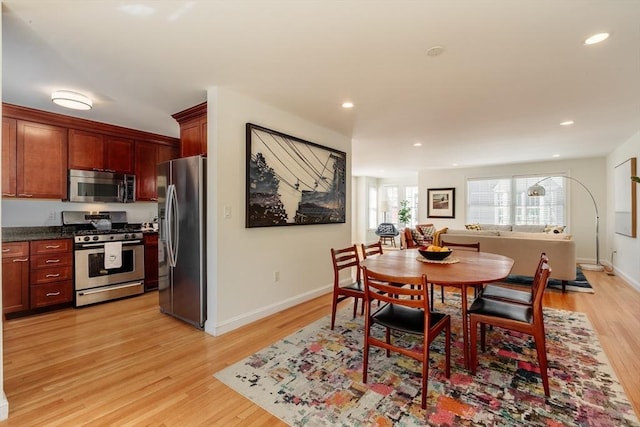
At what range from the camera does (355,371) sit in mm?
2332

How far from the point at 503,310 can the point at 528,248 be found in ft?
9.89

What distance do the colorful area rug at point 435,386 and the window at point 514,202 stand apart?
541 cm

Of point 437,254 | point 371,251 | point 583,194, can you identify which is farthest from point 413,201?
point 437,254

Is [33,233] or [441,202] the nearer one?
[33,233]

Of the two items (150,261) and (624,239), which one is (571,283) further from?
(150,261)

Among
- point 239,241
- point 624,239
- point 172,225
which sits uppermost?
point 172,225

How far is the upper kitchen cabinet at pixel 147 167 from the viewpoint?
472 centimetres

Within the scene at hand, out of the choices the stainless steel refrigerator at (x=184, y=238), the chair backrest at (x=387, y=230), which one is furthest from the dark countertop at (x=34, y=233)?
the chair backrest at (x=387, y=230)

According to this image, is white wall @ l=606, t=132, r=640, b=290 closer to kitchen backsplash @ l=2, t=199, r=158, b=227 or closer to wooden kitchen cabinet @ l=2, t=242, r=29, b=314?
kitchen backsplash @ l=2, t=199, r=158, b=227

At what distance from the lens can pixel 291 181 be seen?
12.5ft

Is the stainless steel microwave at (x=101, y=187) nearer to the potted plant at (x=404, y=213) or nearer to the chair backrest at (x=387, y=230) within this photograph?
the chair backrest at (x=387, y=230)

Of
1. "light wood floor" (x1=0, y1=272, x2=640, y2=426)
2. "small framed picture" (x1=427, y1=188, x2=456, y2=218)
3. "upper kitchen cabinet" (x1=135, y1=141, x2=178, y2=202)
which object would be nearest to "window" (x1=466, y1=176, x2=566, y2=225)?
"small framed picture" (x1=427, y1=188, x2=456, y2=218)

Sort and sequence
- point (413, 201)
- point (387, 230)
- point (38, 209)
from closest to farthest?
point (38, 209) → point (387, 230) → point (413, 201)

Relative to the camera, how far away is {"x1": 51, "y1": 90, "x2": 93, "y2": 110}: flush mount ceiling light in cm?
311
